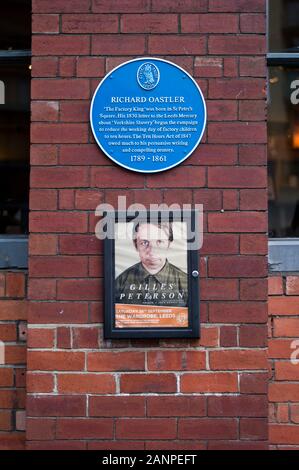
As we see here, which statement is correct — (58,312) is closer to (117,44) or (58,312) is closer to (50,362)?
(50,362)

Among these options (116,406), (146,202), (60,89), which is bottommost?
(116,406)

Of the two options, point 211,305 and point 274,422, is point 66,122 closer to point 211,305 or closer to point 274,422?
point 211,305

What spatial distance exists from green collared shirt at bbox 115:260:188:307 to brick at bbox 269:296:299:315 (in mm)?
518

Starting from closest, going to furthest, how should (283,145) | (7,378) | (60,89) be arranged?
(60,89)
(7,378)
(283,145)

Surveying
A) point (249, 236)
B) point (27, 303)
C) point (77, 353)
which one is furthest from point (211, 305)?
point (27, 303)

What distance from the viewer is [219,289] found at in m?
2.89

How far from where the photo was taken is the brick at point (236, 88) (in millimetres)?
2951

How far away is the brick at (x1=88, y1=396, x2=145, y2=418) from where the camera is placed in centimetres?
286

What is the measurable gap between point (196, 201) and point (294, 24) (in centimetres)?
136

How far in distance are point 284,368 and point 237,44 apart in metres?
1.78

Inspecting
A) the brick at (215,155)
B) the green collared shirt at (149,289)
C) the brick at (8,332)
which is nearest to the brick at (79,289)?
the green collared shirt at (149,289)

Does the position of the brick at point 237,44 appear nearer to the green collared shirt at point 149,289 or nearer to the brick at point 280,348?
the green collared shirt at point 149,289

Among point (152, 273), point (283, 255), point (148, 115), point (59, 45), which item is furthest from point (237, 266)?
point (59, 45)

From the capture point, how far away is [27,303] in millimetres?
3025
